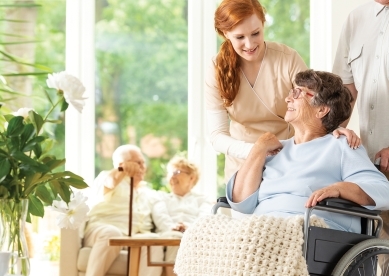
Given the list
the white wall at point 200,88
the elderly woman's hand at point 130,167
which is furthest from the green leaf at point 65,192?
the white wall at point 200,88

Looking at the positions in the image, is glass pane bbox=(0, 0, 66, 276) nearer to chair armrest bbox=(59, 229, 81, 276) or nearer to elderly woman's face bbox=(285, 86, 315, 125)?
chair armrest bbox=(59, 229, 81, 276)

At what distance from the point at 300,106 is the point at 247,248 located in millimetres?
719

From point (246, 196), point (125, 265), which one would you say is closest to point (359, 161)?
point (246, 196)

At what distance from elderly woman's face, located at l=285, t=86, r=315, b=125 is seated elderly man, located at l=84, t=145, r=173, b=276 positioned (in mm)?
2121

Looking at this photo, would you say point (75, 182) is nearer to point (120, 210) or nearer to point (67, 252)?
point (67, 252)

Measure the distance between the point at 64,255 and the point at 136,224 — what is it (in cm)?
56

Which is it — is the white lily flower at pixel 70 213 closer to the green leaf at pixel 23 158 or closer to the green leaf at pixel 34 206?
the green leaf at pixel 34 206

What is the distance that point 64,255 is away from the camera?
14.8 ft

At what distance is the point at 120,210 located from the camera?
4902mm

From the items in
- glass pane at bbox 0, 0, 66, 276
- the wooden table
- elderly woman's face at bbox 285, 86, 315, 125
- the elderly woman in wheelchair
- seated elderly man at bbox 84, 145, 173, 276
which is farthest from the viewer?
glass pane at bbox 0, 0, 66, 276

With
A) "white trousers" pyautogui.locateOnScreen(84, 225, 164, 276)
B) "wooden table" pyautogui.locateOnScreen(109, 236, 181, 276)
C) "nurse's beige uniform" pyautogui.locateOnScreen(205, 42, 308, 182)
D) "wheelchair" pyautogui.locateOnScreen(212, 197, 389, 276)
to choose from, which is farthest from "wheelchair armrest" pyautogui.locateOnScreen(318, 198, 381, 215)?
"white trousers" pyautogui.locateOnScreen(84, 225, 164, 276)

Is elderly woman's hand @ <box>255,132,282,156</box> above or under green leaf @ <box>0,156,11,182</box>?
above

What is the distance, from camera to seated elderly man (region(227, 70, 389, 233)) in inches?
101

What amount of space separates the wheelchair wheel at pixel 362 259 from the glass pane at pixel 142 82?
3148 millimetres
